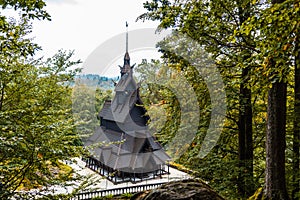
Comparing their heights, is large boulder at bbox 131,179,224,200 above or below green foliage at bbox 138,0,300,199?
below

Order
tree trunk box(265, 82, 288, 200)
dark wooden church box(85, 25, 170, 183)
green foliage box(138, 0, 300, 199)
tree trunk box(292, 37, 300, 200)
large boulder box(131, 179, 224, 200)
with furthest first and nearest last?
dark wooden church box(85, 25, 170, 183) < green foliage box(138, 0, 300, 199) < tree trunk box(292, 37, 300, 200) < tree trunk box(265, 82, 288, 200) < large boulder box(131, 179, 224, 200)

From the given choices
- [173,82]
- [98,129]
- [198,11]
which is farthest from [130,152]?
[198,11]

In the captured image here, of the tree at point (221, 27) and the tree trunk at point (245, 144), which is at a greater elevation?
the tree at point (221, 27)

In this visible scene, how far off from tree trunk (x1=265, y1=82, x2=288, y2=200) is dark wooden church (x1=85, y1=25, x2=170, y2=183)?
763cm

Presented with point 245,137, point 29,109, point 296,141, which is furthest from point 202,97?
point 29,109

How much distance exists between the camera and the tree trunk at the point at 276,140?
2369 millimetres

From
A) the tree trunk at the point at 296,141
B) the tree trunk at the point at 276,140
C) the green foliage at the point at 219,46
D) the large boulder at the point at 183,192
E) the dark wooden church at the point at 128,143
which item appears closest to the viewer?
the large boulder at the point at 183,192

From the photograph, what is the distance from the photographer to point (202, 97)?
3.81 m

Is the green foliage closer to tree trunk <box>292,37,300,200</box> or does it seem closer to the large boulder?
tree trunk <box>292,37,300,200</box>

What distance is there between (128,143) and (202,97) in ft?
22.9

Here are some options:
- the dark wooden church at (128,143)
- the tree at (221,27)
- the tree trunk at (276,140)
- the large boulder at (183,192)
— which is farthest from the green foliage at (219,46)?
the dark wooden church at (128,143)

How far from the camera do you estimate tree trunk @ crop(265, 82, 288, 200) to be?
2369mm

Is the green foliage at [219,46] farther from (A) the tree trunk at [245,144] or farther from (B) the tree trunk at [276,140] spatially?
(B) the tree trunk at [276,140]

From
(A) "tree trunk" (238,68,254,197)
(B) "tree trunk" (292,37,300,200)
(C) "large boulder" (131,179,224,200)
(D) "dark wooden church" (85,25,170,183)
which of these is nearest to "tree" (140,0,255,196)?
(A) "tree trunk" (238,68,254,197)
